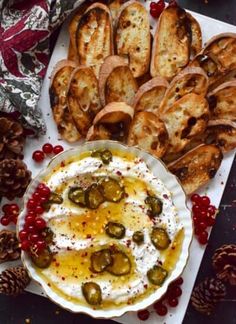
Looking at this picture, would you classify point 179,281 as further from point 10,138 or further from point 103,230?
point 10,138

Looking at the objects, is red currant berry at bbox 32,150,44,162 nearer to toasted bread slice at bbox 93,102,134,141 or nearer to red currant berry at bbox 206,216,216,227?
toasted bread slice at bbox 93,102,134,141

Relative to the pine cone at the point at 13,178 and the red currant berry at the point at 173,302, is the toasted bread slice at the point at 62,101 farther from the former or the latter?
the red currant berry at the point at 173,302

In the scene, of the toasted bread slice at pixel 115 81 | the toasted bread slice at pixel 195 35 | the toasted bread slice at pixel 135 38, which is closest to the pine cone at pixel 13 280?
the toasted bread slice at pixel 115 81

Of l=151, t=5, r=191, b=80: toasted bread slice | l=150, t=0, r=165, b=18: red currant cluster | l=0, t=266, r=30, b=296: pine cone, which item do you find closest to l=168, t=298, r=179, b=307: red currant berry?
l=0, t=266, r=30, b=296: pine cone

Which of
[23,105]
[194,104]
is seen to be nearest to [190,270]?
[194,104]

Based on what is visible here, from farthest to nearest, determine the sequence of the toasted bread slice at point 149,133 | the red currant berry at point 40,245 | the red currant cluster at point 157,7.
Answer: the red currant cluster at point 157,7 < the toasted bread slice at point 149,133 < the red currant berry at point 40,245

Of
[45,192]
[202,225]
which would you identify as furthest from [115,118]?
[202,225]

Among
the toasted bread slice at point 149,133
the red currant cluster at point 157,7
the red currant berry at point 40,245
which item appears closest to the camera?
the red currant berry at point 40,245
